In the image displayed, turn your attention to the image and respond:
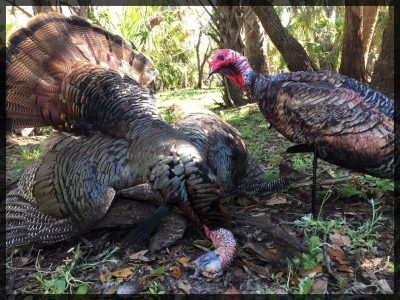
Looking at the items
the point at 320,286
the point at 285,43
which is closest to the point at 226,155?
the point at 320,286

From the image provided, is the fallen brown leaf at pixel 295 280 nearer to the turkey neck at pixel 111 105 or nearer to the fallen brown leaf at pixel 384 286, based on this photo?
the fallen brown leaf at pixel 384 286

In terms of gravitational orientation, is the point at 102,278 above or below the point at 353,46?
below

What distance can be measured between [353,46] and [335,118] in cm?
556

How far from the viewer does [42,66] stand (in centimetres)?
373

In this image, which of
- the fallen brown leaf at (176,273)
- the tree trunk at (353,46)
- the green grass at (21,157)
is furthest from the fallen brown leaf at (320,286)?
the tree trunk at (353,46)

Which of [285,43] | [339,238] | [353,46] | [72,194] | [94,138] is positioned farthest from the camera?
[353,46]

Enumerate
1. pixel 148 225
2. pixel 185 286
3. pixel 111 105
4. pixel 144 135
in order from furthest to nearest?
pixel 111 105, pixel 144 135, pixel 148 225, pixel 185 286

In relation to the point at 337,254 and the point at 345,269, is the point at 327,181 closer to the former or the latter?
the point at 337,254

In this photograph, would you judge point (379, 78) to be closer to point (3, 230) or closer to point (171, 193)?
→ point (171, 193)

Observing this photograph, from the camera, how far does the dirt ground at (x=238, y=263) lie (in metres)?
2.45

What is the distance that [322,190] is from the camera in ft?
11.9

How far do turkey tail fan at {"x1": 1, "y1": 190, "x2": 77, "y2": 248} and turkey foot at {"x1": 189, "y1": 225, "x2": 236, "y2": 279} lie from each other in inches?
39.2

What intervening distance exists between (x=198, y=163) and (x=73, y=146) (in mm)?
1229

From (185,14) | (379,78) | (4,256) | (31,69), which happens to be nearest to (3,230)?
(4,256)
